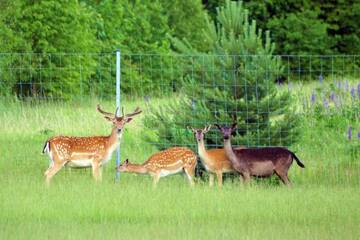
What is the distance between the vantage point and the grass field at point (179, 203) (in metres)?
12.8

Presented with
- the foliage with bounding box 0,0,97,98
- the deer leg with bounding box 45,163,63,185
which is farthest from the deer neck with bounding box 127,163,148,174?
the foliage with bounding box 0,0,97,98

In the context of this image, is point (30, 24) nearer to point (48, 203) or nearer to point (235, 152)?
point (235, 152)

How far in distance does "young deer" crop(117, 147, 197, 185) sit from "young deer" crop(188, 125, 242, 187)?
16 centimetres

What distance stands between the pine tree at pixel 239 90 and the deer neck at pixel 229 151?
59 cm

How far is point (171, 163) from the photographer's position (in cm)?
1697

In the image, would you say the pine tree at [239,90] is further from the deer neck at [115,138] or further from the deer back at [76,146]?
the deer back at [76,146]

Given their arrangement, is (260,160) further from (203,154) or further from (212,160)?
(203,154)

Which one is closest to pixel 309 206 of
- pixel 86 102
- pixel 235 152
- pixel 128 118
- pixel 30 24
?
pixel 235 152

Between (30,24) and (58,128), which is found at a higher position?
(30,24)

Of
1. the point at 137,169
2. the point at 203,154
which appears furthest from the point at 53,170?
the point at 203,154

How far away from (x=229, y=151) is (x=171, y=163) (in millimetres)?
852

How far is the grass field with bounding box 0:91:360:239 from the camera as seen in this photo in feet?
41.8

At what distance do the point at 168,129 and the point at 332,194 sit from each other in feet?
10.9

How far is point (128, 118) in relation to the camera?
17641 millimetres
